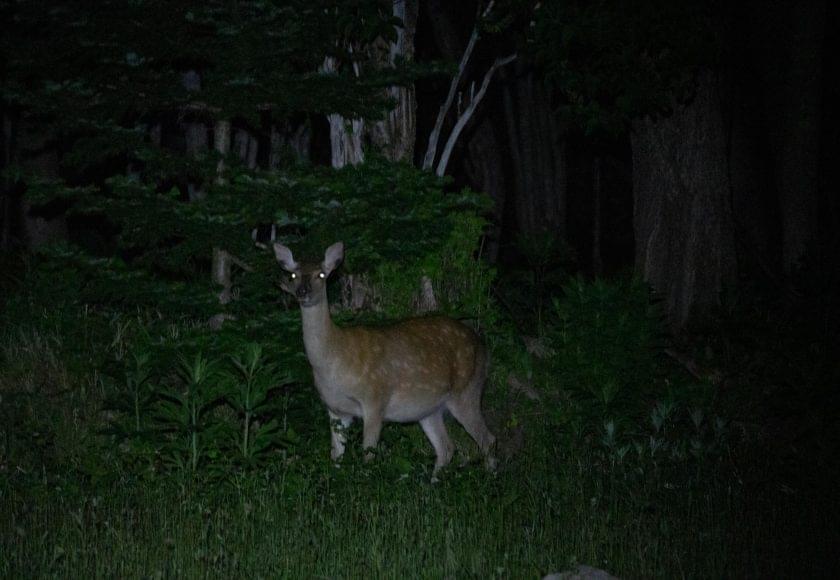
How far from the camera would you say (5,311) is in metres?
13.0

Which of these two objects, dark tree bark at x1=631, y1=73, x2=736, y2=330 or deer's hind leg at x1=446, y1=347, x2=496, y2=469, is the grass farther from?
dark tree bark at x1=631, y1=73, x2=736, y2=330

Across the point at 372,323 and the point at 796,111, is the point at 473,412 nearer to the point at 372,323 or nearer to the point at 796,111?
the point at 372,323

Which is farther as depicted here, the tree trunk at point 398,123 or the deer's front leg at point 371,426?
the tree trunk at point 398,123

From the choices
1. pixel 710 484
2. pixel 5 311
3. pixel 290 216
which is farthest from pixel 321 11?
pixel 5 311

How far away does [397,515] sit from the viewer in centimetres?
777

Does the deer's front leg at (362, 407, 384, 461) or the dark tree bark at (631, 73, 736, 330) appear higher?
the dark tree bark at (631, 73, 736, 330)

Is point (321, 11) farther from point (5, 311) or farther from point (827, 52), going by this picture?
point (827, 52)

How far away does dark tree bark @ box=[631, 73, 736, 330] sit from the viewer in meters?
14.1

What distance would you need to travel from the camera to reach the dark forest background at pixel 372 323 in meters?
7.66

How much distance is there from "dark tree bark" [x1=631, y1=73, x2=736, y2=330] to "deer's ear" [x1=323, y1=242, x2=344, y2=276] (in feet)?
16.7

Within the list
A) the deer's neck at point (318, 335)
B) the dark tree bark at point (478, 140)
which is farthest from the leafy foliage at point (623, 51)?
the dark tree bark at point (478, 140)

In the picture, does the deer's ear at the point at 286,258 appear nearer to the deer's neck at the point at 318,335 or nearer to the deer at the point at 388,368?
the deer at the point at 388,368

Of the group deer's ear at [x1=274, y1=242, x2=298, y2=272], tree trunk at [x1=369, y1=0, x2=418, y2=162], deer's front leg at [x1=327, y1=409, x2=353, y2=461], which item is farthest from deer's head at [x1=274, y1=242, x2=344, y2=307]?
tree trunk at [x1=369, y1=0, x2=418, y2=162]

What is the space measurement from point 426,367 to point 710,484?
2.74m
